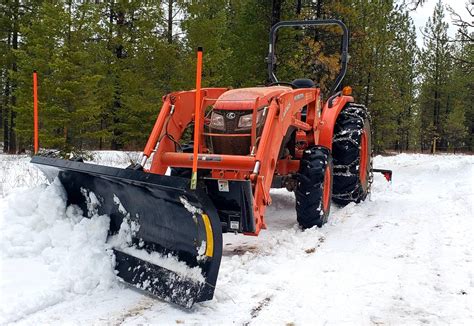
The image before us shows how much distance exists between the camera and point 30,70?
56.5 feet

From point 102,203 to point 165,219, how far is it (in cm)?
76

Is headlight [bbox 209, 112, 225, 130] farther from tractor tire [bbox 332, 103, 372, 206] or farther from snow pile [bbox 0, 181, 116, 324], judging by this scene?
tractor tire [bbox 332, 103, 372, 206]

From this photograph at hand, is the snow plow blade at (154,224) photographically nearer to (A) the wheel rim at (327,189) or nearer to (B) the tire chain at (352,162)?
(A) the wheel rim at (327,189)

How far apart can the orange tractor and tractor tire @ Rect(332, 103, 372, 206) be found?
600mm

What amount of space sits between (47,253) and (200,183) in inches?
57.5

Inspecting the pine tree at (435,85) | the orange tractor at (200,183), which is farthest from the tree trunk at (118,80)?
the pine tree at (435,85)

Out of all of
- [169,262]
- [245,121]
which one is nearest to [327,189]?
[245,121]

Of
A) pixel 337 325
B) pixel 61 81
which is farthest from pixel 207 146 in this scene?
pixel 61 81

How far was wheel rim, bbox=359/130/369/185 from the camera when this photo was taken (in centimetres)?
748

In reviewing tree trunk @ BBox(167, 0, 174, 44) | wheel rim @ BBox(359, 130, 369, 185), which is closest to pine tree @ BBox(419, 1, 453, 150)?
tree trunk @ BBox(167, 0, 174, 44)

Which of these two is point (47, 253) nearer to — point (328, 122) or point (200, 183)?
point (200, 183)

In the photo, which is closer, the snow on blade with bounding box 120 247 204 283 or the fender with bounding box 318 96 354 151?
the snow on blade with bounding box 120 247 204 283

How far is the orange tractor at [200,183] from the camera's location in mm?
3348

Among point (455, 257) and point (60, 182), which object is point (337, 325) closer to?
point (455, 257)
